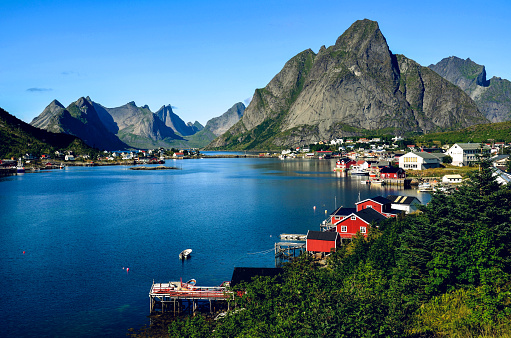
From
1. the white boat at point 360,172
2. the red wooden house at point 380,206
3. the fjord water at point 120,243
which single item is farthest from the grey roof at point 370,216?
the white boat at point 360,172

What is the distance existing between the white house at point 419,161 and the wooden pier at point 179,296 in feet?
422

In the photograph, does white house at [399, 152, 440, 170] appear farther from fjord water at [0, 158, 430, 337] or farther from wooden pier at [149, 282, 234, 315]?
wooden pier at [149, 282, 234, 315]

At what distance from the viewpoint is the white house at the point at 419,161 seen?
152 m

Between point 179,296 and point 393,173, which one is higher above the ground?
point 393,173

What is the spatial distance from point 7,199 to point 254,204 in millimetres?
73135

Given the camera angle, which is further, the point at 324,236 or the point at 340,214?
the point at 340,214

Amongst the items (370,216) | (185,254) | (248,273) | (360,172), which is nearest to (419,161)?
(360,172)

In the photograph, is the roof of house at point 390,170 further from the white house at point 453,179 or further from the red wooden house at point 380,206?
the red wooden house at point 380,206

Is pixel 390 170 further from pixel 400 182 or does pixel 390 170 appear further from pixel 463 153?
pixel 463 153

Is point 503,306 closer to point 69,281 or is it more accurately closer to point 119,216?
point 69,281

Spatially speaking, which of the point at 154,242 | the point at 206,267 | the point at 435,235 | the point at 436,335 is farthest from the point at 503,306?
the point at 154,242

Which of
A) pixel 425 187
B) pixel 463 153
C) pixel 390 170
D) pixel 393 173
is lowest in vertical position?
pixel 425 187

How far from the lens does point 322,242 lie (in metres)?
52.5

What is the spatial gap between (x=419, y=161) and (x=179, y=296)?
132 metres
